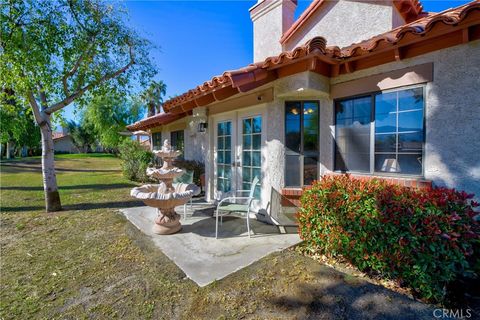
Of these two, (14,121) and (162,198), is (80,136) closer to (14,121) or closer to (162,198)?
(14,121)

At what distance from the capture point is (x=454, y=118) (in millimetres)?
3684

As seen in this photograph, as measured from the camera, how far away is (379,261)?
323 centimetres

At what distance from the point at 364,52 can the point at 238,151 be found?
12.9 feet

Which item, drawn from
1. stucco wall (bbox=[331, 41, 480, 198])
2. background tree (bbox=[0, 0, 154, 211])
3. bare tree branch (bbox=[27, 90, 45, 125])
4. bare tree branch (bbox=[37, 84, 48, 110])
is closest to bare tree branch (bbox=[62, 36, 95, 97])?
background tree (bbox=[0, 0, 154, 211])

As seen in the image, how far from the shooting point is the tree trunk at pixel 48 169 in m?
7.35

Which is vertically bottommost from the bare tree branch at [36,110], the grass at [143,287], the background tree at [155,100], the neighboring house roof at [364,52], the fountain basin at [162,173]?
the grass at [143,287]

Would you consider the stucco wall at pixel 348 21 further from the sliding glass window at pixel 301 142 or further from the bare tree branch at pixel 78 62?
the bare tree branch at pixel 78 62

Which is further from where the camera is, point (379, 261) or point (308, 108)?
point (308, 108)

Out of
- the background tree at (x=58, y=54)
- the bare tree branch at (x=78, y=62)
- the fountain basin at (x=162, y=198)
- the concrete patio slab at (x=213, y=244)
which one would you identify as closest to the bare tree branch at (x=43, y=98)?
the background tree at (x=58, y=54)

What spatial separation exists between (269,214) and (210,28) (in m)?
7.16

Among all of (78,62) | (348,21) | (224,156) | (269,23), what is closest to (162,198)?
(224,156)

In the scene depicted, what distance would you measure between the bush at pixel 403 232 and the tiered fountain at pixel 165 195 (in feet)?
9.39

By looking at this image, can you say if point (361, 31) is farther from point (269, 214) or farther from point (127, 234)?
point (127, 234)

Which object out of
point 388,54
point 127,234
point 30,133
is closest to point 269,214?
point 127,234
